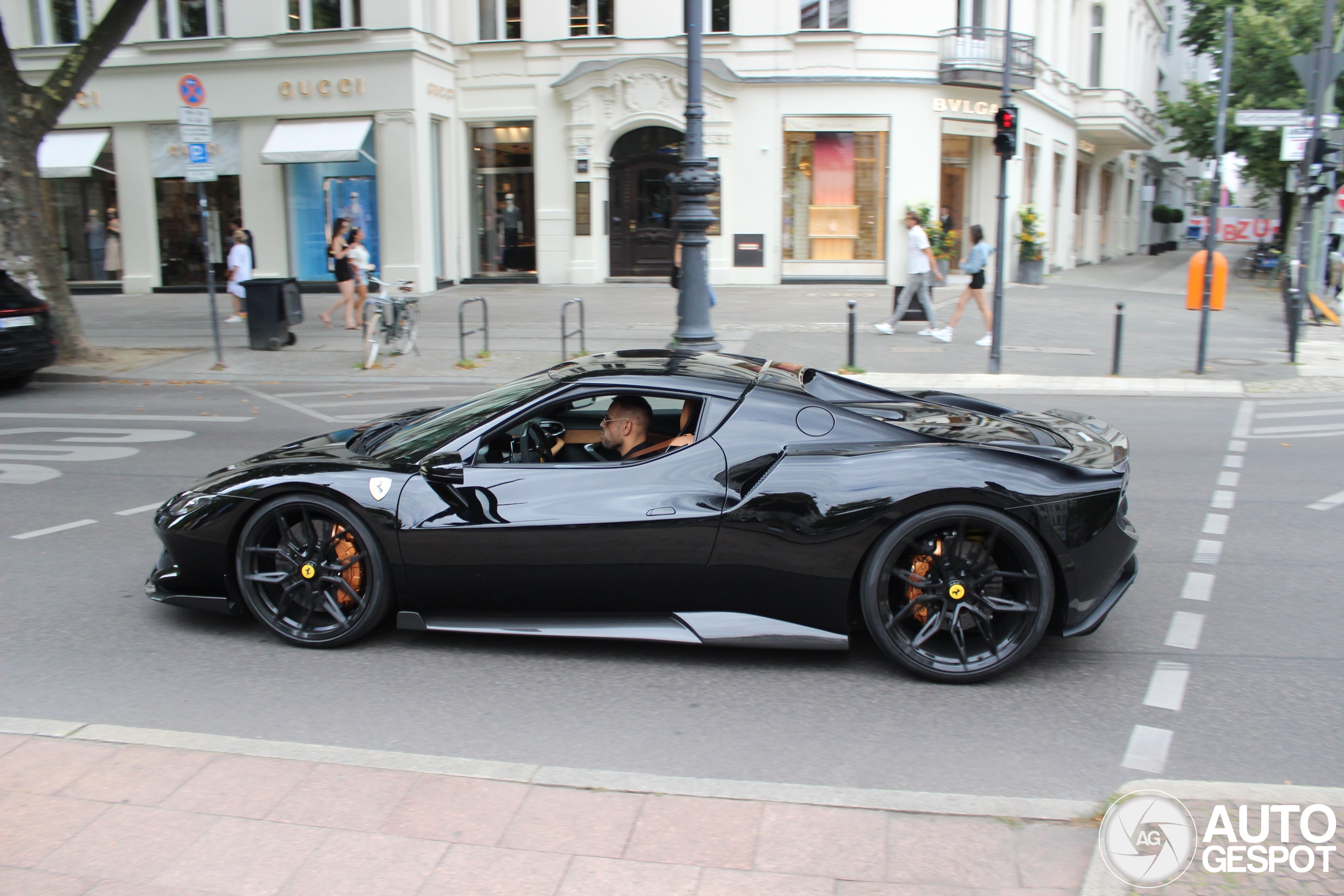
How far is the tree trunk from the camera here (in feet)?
Result: 45.2

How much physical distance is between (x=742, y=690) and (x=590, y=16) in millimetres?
23832

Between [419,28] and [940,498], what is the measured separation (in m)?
22.3

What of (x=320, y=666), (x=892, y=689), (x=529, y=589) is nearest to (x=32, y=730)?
(x=320, y=666)

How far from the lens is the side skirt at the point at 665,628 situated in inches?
173

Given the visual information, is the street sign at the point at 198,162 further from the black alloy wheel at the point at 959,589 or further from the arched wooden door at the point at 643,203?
the arched wooden door at the point at 643,203

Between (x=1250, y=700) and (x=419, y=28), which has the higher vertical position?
(x=419, y=28)

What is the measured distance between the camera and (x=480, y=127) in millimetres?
26219

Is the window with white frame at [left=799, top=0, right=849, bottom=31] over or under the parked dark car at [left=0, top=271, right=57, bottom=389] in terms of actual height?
over

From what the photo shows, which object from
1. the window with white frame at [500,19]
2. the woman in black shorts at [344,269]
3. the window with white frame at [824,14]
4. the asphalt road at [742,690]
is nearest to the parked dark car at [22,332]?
the woman in black shorts at [344,269]

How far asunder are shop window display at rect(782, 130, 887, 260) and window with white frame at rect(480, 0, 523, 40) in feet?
22.8

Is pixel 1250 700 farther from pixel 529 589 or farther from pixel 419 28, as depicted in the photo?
pixel 419 28

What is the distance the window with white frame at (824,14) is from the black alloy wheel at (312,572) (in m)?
22.7

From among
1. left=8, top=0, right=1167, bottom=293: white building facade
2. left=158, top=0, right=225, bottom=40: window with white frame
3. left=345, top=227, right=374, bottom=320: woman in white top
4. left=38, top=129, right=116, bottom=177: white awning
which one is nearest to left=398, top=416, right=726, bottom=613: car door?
left=345, top=227, right=374, bottom=320: woman in white top

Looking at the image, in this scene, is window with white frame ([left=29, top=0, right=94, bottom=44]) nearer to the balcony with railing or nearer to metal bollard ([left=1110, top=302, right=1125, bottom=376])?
the balcony with railing
